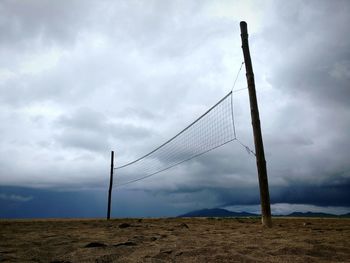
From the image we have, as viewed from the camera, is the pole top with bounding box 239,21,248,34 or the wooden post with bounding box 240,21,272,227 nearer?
the wooden post with bounding box 240,21,272,227

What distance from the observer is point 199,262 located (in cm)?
321

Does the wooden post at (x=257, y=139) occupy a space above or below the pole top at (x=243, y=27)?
below

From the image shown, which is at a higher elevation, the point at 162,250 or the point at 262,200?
the point at 262,200

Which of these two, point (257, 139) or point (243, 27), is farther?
point (243, 27)

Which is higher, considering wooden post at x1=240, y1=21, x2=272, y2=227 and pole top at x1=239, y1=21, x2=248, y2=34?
pole top at x1=239, y1=21, x2=248, y2=34

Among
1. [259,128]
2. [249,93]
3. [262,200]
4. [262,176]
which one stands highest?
[249,93]

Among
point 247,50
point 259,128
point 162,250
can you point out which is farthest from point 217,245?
point 247,50

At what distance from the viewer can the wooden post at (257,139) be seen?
7.23 meters

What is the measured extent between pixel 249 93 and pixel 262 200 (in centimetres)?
266

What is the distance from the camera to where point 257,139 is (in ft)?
24.7

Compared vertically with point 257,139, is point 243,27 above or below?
above

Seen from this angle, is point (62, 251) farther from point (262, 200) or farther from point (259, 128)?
point (259, 128)

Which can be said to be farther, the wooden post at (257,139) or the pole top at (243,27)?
the pole top at (243,27)

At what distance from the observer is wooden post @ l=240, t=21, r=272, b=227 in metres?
7.23
